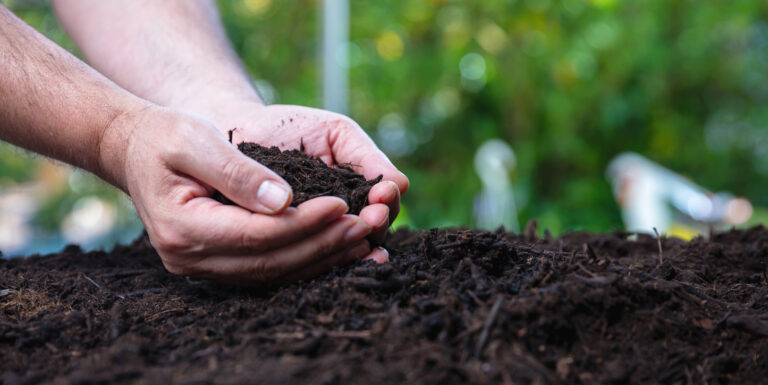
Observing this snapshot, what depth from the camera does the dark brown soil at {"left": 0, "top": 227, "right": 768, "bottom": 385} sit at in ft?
2.80

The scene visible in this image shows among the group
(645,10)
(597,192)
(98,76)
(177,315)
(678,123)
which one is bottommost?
(177,315)

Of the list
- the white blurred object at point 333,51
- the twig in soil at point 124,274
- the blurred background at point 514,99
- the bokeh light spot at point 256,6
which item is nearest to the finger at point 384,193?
the twig in soil at point 124,274

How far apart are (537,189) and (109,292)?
4.61 metres

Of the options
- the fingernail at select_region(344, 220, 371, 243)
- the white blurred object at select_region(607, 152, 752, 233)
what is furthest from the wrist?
Result: the white blurred object at select_region(607, 152, 752, 233)

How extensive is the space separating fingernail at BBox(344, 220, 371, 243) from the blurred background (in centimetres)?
337

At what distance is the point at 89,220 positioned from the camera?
16.8 feet

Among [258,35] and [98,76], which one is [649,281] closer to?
[98,76]

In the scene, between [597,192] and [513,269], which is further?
[597,192]

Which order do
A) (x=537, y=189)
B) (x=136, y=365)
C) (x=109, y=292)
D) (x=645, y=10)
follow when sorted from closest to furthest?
(x=136, y=365) < (x=109, y=292) < (x=645, y=10) < (x=537, y=189)

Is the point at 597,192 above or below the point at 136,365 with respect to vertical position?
above

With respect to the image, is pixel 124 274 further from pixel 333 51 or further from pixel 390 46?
pixel 390 46

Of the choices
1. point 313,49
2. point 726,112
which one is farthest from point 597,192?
point 313,49

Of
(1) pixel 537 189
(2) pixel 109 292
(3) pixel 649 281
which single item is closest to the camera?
(3) pixel 649 281

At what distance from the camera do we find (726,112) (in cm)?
543
